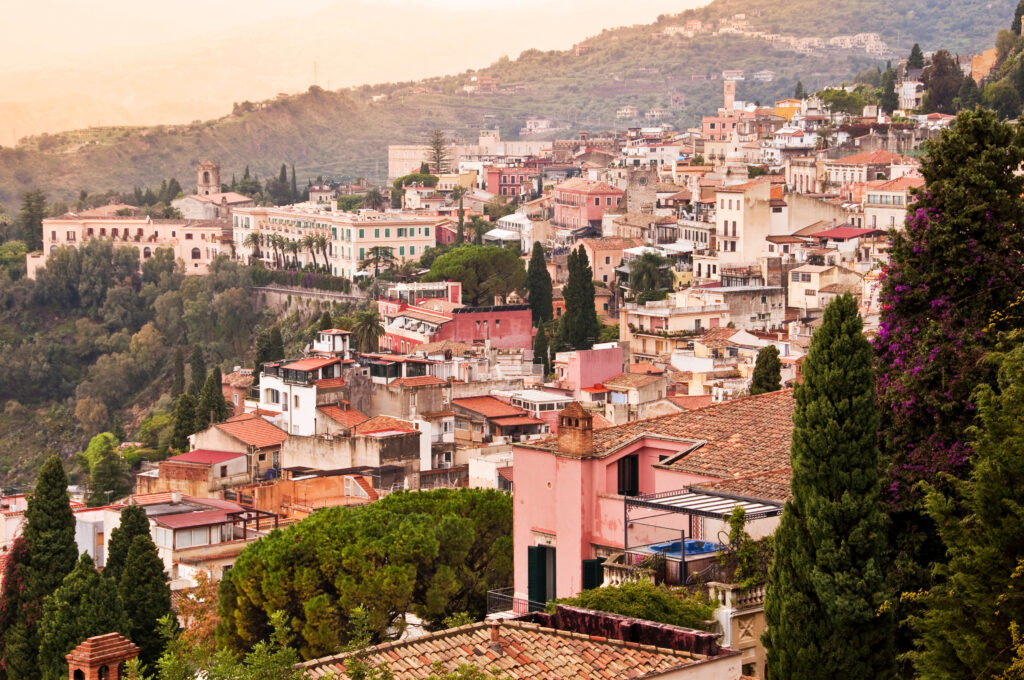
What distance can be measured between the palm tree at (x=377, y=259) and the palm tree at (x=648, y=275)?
15975 millimetres

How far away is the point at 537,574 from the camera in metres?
16.8

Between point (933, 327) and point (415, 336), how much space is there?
38575 millimetres

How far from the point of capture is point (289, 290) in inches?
2992

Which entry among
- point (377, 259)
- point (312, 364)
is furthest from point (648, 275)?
point (312, 364)

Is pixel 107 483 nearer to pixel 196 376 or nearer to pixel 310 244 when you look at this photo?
pixel 196 376

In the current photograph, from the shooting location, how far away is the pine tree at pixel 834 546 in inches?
523

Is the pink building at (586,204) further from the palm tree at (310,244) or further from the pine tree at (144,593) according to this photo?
the pine tree at (144,593)

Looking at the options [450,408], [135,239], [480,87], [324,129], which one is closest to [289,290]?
[135,239]

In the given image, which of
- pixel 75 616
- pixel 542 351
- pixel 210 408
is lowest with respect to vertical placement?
pixel 210 408

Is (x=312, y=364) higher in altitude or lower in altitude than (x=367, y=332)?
higher

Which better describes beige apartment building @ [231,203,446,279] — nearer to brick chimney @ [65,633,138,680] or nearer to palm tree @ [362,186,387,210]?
palm tree @ [362,186,387,210]

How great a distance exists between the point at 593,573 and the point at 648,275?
142 ft

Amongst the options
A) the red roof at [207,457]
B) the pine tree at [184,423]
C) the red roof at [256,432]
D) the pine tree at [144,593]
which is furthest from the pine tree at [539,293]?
the pine tree at [144,593]

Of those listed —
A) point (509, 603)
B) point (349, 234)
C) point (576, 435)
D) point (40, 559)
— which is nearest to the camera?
point (576, 435)
